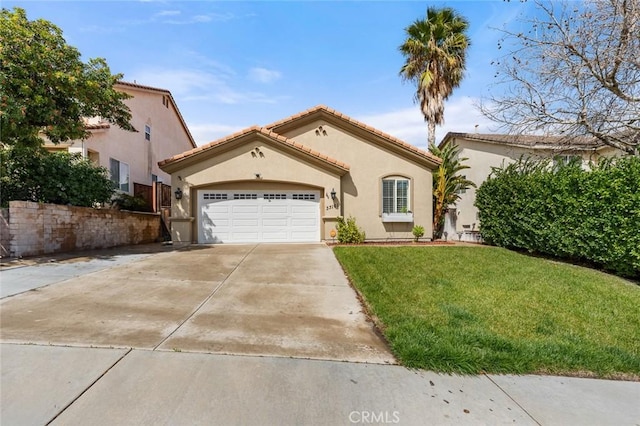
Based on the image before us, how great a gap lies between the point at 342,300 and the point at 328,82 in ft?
34.0

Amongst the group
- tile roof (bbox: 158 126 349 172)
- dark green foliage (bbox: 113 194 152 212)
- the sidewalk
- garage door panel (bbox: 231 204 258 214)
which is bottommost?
the sidewalk

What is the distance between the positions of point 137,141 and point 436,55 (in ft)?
53.4

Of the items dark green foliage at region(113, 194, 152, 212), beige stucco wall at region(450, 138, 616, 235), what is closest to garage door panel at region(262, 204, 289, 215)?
dark green foliage at region(113, 194, 152, 212)

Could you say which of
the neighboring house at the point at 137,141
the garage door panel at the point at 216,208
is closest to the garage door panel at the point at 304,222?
the garage door panel at the point at 216,208

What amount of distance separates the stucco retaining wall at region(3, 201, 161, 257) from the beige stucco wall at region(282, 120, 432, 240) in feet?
24.1

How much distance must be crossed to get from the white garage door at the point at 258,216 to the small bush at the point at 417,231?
4.02 m

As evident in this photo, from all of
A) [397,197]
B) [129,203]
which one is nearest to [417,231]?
[397,197]

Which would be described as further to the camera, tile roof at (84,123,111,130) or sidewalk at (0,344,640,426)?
tile roof at (84,123,111,130)

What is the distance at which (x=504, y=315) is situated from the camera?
16.0ft

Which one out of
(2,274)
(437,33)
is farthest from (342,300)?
(437,33)

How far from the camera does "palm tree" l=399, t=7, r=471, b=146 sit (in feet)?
53.0

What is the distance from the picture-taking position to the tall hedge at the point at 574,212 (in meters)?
7.04

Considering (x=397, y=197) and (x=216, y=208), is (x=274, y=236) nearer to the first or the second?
(x=216, y=208)

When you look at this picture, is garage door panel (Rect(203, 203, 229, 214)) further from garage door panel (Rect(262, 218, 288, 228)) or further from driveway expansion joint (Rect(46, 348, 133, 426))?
driveway expansion joint (Rect(46, 348, 133, 426))
